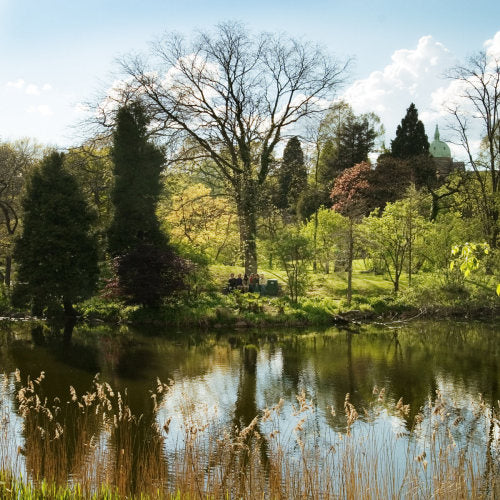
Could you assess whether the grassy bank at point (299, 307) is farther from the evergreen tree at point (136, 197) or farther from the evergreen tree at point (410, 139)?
the evergreen tree at point (410, 139)

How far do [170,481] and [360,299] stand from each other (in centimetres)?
1777

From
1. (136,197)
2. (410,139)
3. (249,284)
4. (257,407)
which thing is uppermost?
(410,139)

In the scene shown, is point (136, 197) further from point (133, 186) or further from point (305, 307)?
point (305, 307)

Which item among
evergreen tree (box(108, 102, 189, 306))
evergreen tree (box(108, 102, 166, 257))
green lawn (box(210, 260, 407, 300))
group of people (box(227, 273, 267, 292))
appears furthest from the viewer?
green lawn (box(210, 260, 407, 300))

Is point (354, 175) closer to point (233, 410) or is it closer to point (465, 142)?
point (465, 142)

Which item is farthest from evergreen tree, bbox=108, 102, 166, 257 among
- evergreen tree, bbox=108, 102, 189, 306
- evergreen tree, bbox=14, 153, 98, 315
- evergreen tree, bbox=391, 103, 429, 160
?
evergreen tree, bbox=391, 103, 429, 160

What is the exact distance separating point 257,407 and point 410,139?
1554 inches

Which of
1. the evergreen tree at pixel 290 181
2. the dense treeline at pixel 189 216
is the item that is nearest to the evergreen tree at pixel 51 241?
the dense treeline at pixel 189 216

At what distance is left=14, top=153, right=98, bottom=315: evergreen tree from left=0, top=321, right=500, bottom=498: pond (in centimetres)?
145

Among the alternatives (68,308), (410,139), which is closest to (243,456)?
(68,308)

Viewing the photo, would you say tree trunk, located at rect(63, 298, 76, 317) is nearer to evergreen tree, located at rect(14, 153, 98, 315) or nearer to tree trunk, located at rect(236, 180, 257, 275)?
evergreen tree, located at rect(14, 153, 98, 315)

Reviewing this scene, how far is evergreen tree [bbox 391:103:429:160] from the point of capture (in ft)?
149

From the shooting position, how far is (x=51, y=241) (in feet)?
64.3

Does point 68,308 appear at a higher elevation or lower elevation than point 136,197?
lower
